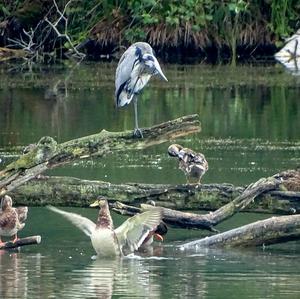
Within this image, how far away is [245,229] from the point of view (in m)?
11.5

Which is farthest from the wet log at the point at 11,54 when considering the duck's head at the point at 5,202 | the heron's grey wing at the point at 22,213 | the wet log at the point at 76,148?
the wet log at the point at 76,148

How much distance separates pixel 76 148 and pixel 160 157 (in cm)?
588

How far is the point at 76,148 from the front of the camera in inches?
465

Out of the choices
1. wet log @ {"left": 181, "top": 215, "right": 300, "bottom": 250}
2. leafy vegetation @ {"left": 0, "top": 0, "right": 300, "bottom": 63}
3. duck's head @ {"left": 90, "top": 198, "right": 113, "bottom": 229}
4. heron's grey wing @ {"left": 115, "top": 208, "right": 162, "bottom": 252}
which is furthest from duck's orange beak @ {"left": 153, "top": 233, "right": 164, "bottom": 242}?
leafy vegetation @ {"left": 0, "top": 0, "right": 300, "bottom": 63}

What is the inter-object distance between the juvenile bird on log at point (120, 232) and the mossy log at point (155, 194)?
34.5 inches

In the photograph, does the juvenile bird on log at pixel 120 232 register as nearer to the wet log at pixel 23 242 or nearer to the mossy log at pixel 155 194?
the wet log at pixel 23 242

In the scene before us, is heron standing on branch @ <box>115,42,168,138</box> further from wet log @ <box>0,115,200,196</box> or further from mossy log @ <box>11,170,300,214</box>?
wet log @ <box>0,115,200,196</box>

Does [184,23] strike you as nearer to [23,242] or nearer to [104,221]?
[104,221]

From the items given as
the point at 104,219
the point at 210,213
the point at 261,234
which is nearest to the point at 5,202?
the point at 104,219

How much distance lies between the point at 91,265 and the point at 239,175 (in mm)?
5082

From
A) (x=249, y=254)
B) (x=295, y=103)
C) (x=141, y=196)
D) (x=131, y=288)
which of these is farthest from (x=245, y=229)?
(x=295, y=103)

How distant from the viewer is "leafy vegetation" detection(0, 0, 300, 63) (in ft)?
119

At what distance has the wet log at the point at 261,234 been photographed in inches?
448

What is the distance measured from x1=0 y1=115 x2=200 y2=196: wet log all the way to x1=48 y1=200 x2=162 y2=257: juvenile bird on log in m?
0.54
